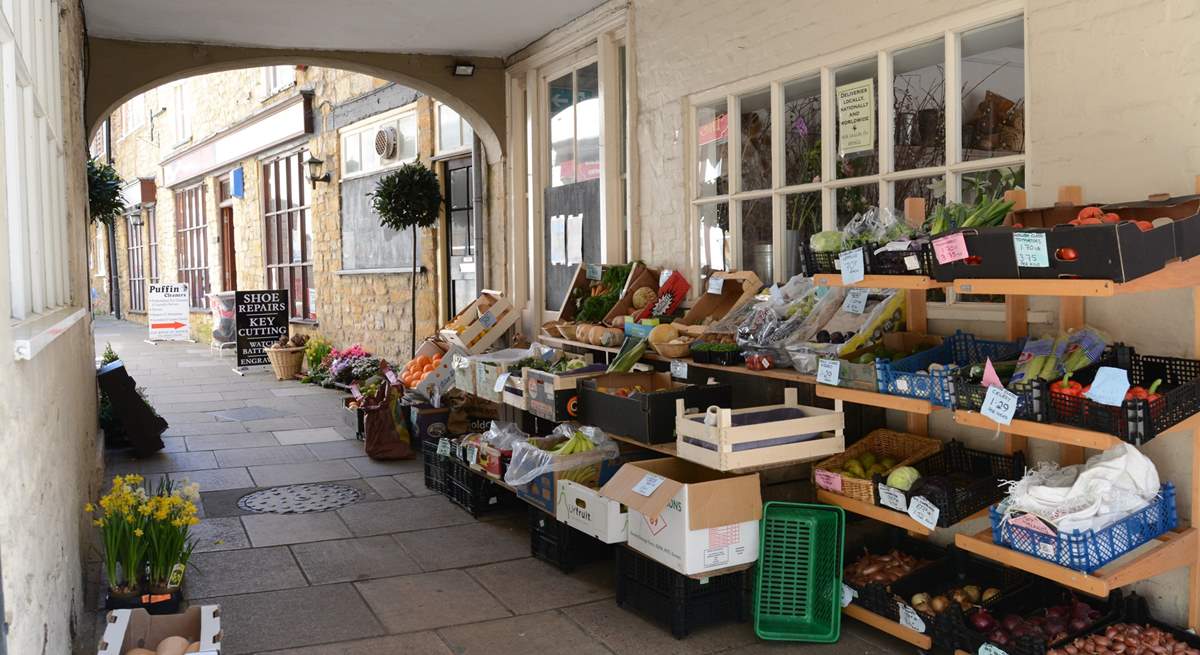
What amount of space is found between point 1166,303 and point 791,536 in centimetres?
179

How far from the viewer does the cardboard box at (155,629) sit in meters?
3.29

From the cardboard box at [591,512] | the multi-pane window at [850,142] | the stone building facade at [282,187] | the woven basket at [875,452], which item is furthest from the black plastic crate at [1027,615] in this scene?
the stone building facade at [282,187]

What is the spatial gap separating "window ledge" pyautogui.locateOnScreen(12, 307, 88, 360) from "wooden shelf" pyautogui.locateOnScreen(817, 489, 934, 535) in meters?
3.15

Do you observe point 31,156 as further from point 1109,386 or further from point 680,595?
point 1109,386

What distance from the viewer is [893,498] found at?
407 centimetres

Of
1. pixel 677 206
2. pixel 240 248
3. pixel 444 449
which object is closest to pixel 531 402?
pixel 444 449

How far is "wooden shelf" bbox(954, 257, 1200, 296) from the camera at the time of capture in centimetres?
312

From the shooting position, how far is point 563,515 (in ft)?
16.5

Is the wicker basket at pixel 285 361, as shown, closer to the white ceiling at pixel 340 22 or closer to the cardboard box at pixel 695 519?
the white ceiling at pixel 340 22

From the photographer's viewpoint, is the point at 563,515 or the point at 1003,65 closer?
the point at 1003,65

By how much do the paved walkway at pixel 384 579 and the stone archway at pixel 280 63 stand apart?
3082 mm

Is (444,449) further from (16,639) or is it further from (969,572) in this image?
(16,639)

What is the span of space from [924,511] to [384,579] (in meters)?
2.77

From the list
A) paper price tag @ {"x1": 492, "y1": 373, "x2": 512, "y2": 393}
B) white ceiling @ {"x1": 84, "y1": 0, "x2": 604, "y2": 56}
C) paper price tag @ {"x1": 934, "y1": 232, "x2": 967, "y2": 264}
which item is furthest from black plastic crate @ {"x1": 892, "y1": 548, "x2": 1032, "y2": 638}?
white ceiling @ {"x1": 84, "y1": 0, "x2": 604, "y2": 56}
